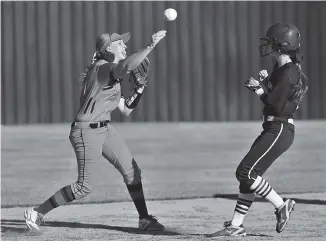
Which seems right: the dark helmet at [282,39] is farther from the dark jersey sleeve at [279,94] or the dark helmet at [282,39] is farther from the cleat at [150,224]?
the cleat at [150,224]

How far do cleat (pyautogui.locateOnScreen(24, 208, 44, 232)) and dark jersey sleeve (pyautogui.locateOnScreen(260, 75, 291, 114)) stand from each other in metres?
2.09

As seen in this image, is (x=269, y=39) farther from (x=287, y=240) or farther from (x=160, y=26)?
(x=160, y=26)

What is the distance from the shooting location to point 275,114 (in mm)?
7305

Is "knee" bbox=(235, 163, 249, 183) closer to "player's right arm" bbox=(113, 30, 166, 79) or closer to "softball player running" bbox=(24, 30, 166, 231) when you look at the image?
"softball player running" bbox=(24, 30, 166, 231)

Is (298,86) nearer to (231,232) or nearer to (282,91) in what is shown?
(282,91)

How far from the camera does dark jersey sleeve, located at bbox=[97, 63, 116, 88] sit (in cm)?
740

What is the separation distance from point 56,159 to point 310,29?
9289mm

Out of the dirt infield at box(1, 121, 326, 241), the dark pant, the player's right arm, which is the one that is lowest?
the dirt infield at box(1, 121, 326, 241)

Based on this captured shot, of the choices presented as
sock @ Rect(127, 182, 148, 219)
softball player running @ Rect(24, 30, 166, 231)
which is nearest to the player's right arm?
softball player running @ Rect(24, 30, 166, 231)

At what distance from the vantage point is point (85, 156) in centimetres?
751

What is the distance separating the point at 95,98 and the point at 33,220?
1132 mm

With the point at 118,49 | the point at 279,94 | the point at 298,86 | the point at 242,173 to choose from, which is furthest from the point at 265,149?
the point at 118,49

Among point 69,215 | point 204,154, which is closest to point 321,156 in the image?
point 204,154

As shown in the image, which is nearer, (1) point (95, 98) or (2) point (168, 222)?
(1) point (95, 98)
